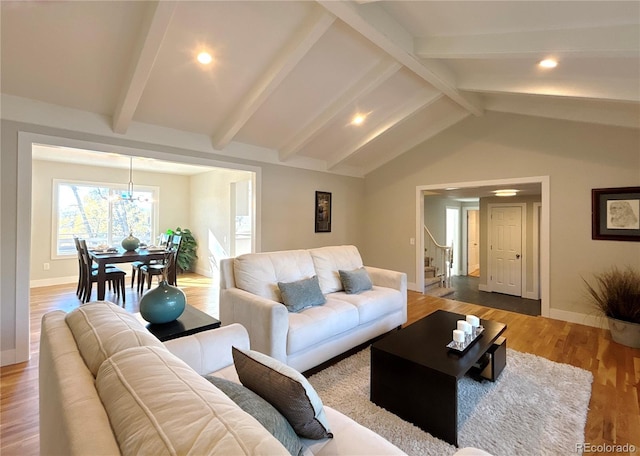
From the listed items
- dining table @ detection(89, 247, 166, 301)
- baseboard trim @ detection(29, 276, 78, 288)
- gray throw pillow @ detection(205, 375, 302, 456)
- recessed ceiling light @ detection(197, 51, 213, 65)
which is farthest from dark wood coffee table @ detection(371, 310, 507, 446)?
baseboard trim @ detection(29, 276, 78, 288)

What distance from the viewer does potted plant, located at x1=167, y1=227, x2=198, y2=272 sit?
7234 mm

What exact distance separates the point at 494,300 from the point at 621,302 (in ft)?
7.36

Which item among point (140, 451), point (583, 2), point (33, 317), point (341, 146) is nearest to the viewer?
point (140, 451)

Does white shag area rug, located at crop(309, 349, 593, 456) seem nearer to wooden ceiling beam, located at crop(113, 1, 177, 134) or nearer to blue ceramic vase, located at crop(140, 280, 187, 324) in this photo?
blue ceramic vase, located at crop(140, 280, 187, 324)

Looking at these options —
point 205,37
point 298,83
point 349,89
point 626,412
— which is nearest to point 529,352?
point 626,412

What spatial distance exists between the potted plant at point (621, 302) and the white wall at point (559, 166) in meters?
0.15

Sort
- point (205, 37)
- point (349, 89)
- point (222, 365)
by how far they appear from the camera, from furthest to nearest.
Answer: point (349, 89) < point (205, 37) < point (222, 365)

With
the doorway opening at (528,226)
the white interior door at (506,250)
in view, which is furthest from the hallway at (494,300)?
the white interior door at (506,250)

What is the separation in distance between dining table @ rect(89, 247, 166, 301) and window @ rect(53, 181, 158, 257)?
1286 millimetres

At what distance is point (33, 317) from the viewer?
161 inches

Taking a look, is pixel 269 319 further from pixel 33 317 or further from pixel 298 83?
pixel 33 317

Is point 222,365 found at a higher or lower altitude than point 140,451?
lower

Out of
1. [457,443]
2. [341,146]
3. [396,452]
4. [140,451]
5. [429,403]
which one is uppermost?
[341,146]

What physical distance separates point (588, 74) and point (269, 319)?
3.86 meters
